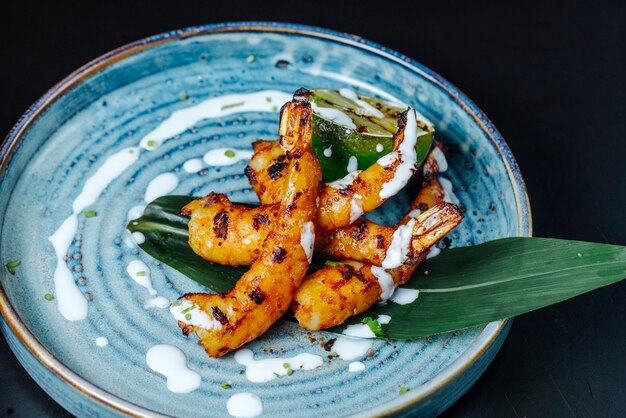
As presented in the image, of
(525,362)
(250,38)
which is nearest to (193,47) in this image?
(250,38)

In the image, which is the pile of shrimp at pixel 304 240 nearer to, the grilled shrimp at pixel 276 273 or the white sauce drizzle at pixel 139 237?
the grilled shrimp at pixel 276 273

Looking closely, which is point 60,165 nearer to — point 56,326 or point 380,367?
point 56,326

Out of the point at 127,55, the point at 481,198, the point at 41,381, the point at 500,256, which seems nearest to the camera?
the point at 41,381

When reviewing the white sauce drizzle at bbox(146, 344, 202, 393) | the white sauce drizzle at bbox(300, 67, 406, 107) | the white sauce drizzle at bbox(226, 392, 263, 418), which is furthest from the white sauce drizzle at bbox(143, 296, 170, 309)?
the white sauce drizzle at bbox(300, 67, 406, 107)

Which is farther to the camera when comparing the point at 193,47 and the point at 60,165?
the point at 193,47

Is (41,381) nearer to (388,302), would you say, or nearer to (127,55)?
(388,302)

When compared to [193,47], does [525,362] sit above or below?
below

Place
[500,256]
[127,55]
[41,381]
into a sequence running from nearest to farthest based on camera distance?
1. [41,381]
2. [500,256]
3. [127,55]

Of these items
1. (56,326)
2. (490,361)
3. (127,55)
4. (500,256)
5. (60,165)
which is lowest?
(490,361)
